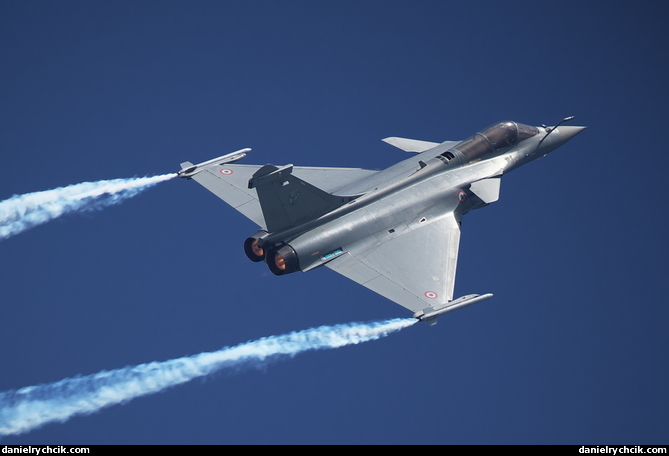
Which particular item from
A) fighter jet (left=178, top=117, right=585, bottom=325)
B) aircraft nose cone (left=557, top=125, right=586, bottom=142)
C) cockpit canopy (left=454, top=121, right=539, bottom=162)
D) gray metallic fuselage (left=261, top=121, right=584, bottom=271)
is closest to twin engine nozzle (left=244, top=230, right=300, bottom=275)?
fighter jet (left=178, top=117, right=585, bottom=325)

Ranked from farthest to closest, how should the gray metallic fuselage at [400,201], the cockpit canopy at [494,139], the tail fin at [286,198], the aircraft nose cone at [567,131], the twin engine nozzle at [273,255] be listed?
the aircraft nose cone at [567,131] < the cockpit canopy at [494,139] < the gray metallic fuselage at [400,201] < the twin engine nozzle at [273,255] < the tail fin at [286,198]

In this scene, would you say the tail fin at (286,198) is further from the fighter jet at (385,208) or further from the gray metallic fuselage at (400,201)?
the gray metallic fuselage at (400,201)

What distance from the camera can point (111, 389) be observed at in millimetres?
32375

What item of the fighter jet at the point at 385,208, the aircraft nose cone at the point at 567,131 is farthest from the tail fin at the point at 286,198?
the aircraft nose cone at the point at 567,131

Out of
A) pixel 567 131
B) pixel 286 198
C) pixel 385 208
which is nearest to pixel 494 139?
pixel 567 131

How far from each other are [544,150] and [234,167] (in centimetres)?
1071

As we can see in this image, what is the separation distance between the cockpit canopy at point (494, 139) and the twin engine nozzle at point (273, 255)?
299 inches

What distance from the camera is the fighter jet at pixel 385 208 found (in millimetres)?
32031

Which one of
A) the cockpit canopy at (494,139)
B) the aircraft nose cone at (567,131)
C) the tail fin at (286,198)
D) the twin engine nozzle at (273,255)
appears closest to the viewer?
the tail fin at (286,198)

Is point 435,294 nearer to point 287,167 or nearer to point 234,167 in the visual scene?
point 287,167

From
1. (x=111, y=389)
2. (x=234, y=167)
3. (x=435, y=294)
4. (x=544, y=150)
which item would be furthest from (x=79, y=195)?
(x=544, y=150)

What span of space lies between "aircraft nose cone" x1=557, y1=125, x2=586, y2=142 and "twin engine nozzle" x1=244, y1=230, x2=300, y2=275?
465 inches

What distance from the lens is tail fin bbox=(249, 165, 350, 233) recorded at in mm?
31484

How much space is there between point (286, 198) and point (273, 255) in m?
1.71
